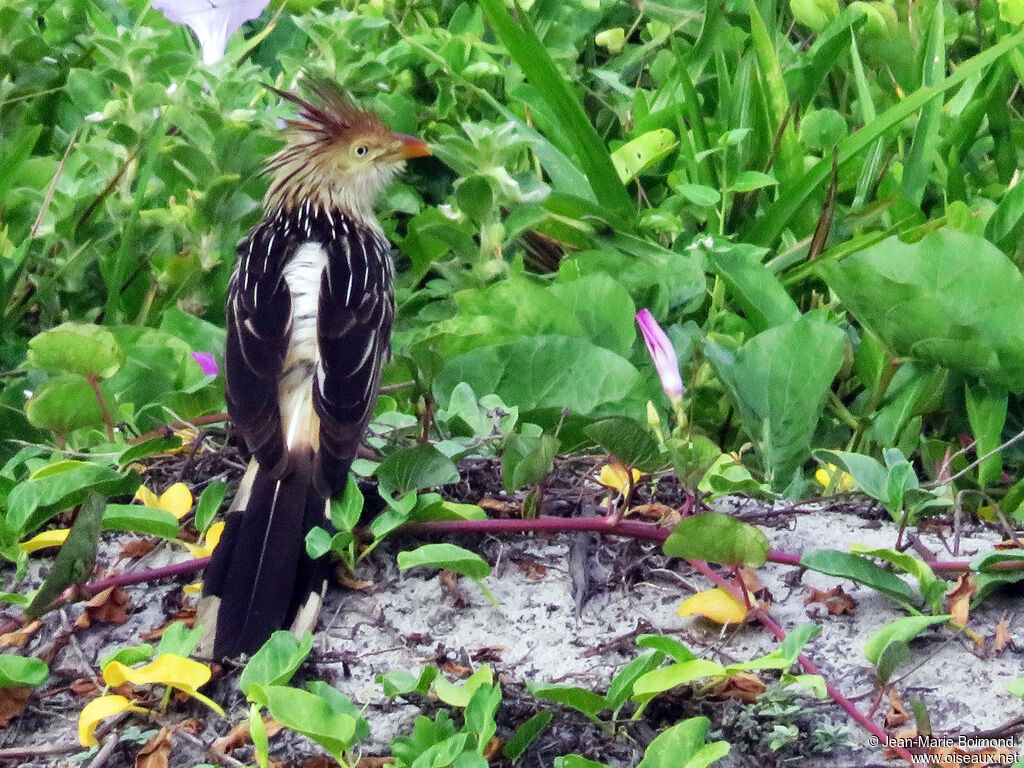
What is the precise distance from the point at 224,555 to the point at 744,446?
156 cm

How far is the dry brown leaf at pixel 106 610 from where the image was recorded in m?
2.75

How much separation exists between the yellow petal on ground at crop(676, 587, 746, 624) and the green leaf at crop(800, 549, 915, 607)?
16 centimetres

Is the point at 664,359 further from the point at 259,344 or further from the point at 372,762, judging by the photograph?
the point at 372,762

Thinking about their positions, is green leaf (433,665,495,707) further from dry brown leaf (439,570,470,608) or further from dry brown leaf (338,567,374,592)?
dry brown leaf (338,567,374,592)

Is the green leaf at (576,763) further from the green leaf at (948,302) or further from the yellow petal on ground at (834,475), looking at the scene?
the green leaf at (948,302)

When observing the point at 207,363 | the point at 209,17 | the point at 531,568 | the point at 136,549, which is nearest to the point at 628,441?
the point at 531,568

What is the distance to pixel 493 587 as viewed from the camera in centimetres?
280

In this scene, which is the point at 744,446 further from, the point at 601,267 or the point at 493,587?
the point at 493,587

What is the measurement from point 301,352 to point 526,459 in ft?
2.75

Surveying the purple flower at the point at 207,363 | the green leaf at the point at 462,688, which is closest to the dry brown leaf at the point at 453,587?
the green leaf at the point at 462,688

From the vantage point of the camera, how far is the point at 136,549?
2.97 meters

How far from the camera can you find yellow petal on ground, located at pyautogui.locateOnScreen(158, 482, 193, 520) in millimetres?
3055

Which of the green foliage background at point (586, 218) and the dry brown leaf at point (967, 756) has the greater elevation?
the green foliage background at point (586, 218)

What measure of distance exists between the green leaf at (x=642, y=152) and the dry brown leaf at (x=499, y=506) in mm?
1941
